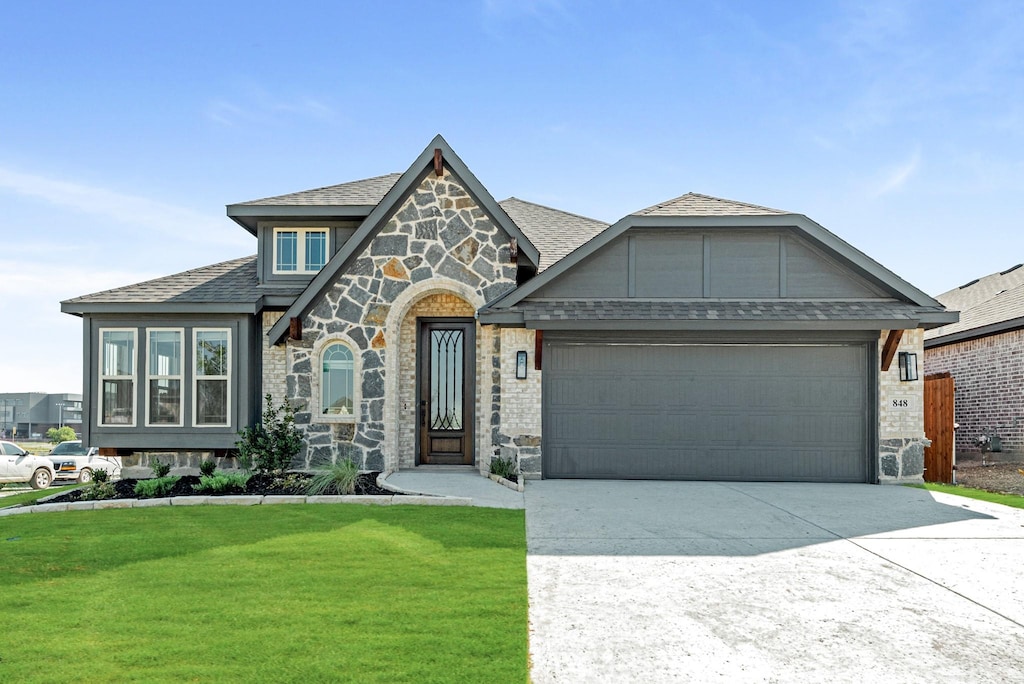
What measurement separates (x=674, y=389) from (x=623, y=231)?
2811 millimetres

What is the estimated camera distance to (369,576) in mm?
6004

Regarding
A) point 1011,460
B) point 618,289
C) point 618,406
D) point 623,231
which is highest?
point 623,231

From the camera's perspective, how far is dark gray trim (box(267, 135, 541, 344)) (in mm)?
12125

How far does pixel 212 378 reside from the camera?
12.8 m

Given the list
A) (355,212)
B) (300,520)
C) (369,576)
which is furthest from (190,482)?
(369,576)

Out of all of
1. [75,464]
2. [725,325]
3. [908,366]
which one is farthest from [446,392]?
[75,464]

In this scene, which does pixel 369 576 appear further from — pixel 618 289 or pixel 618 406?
pixel 618 289

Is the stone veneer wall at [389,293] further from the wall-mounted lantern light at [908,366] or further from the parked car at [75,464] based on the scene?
the parked car at [75,464]

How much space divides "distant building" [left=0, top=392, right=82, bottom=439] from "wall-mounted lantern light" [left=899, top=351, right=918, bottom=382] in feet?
186

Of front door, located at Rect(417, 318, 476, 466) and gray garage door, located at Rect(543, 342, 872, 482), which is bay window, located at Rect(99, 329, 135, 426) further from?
gray garage door, located at Rect(543, 342, 872, 482)

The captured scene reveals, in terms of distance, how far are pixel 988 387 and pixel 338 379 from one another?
47.7ft

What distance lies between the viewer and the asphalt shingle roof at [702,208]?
39.9 feet

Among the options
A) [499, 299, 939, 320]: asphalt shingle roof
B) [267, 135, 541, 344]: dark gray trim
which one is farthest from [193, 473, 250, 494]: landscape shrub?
[499, 299, 939, 320]: asphalt shingle roof

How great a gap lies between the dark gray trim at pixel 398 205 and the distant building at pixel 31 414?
50.5m
